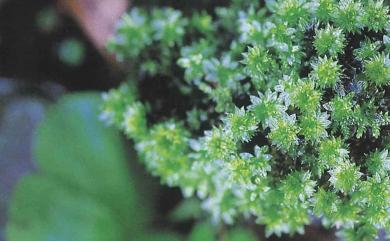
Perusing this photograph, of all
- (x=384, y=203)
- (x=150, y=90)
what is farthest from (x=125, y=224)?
(x=384, y=203)

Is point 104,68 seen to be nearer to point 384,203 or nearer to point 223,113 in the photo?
point 223,113

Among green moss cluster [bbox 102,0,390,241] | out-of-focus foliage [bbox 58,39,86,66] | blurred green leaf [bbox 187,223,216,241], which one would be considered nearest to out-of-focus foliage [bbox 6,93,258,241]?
blurred green leaf [bbox 187,223,216,241]

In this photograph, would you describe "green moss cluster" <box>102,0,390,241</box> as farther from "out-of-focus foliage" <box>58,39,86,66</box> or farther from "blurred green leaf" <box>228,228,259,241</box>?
"out-of-focus foliage" <box>58,39,86,66</box>

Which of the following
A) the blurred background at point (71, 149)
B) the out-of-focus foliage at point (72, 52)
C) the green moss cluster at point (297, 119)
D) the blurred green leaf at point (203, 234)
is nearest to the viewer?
the green moss cluster at point (297, 119)

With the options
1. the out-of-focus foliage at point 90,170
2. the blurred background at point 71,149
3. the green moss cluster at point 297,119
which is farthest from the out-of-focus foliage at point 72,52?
the green moss cluster at point 297,119

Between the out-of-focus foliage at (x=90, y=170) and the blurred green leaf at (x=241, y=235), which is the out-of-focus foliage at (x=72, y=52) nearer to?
the out-of-focus foliage at (x=90, y=170)

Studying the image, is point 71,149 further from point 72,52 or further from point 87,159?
point 72,52

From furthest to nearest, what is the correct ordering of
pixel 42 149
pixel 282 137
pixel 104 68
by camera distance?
1. pixel 104 68
2. pixel 42 149
3. pixel 282 137
